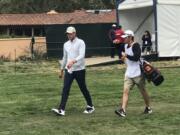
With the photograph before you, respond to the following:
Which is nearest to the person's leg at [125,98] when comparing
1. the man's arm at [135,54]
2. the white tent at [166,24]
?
the man's arm at [135,54]

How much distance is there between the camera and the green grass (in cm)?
1021

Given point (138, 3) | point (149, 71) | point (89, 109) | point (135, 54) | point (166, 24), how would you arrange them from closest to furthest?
point (135, 54)
point (149, 71)
point (89, 109)
point (166, 24)
point (138, 3)

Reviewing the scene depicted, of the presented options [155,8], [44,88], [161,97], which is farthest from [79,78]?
[155,8]

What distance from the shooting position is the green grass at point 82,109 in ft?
33.5

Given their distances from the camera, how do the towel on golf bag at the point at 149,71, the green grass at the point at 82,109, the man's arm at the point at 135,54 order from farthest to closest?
1. the towel on golf bag at the point at 149,71
2. the man's arm at the point at 135,54
3. the green grass at the point at 82,109

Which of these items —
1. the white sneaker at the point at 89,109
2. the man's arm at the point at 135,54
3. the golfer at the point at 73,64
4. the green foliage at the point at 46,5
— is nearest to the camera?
the man's arm at the point at 135,54

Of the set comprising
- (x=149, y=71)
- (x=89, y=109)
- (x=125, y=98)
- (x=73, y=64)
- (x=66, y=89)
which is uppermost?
(x=73, y=64)

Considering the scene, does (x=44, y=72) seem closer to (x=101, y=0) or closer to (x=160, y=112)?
(x=160, y=112)

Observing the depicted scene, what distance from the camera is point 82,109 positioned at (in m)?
12.9

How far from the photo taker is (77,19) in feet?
160

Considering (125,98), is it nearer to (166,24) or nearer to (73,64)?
(73,64)

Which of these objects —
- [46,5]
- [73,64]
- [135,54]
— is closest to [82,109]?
[73,64]

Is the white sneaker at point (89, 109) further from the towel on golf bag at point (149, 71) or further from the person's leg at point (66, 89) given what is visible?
the towel on golf bag at point (149, 71)

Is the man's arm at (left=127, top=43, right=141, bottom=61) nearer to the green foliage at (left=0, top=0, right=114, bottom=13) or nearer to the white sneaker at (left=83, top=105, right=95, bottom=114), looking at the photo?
the white sneaker at (left=83, top=105, right=95, bottom=114)
